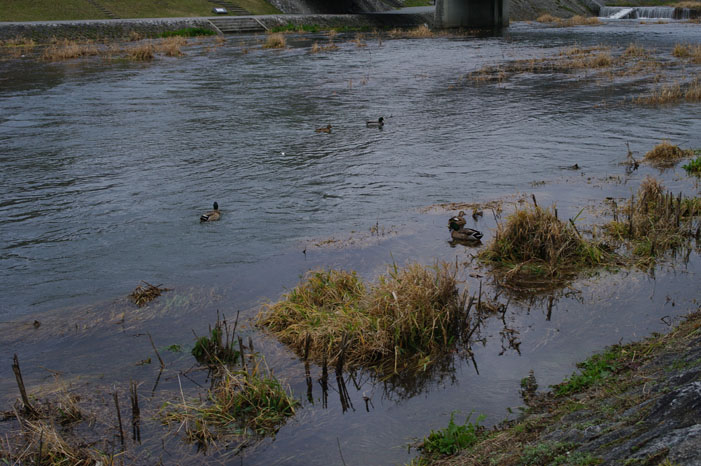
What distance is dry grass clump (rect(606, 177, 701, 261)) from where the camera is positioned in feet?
34.9

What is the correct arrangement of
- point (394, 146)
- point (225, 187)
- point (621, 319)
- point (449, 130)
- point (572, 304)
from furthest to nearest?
point (449, 130), point (394, 146), point (225, 187), point (572, 304), point (621, 319)

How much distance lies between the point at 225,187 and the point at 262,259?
4.96 metres

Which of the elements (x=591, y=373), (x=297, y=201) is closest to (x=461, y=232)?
(x=297, y=201)

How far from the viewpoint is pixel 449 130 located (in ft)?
72.4

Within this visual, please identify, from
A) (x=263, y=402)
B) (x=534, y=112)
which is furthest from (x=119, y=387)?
(x=534, y=112)

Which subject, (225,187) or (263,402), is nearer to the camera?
(263,402)

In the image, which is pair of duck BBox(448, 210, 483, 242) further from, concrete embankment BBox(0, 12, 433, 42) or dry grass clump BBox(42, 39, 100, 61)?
concrete embankment BBox(0, 12, 433, 42)

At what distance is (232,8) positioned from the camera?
69562 millimetres

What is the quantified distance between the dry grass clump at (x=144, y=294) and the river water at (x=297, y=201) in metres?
0.16

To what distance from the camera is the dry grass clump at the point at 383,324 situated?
8094mm

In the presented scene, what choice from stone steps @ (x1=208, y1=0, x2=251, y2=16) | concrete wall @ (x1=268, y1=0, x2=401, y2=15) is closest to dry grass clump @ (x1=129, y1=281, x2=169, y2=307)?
stone steps @ (x1=208, y1=0, x2=251, y2=16)

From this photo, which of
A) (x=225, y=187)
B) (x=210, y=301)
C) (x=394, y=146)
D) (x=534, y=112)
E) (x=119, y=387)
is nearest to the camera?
(x=119, y=387)

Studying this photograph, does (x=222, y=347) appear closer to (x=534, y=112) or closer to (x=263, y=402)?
(x=263, y=402)

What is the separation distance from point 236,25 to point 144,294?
57804 millimetres
